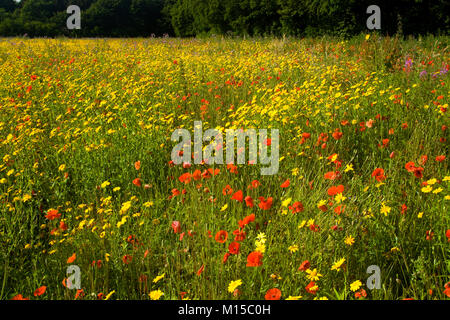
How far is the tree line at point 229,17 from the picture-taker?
39.2 ft

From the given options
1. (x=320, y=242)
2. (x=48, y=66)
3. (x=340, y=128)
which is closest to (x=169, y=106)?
(x=340, y=128)

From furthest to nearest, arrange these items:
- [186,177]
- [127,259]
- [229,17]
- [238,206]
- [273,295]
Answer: [229,17] < [238,206] < [186,177] < [127,259] < [273,295]

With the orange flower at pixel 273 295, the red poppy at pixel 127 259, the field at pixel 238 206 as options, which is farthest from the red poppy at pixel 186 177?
the orange flower at pixel 273 295

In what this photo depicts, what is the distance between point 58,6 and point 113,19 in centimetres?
375

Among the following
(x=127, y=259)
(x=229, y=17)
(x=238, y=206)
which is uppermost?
(x=229, y=17)

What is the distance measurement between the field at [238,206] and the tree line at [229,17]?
3.46m

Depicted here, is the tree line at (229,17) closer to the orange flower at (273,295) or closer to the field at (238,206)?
the field at (238,206)

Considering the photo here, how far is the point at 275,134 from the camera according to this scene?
2.91 meters

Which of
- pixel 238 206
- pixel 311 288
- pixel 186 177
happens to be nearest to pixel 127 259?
pixel 186 177

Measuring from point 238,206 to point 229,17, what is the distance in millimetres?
16840

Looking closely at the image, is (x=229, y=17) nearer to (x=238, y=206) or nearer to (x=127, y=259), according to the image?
(x=238, y=206)

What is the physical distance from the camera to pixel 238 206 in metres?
2.23

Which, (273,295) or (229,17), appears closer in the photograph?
(273,295)
